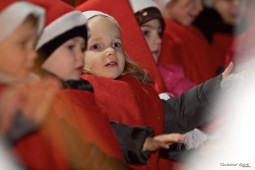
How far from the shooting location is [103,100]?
901 mm

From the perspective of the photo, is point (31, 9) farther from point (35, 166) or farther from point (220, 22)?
point (220, 22)

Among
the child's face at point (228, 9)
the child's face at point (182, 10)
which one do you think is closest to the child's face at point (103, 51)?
the child's face at point (182, 10)

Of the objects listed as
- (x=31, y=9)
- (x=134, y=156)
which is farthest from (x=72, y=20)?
(x=134, y=156)

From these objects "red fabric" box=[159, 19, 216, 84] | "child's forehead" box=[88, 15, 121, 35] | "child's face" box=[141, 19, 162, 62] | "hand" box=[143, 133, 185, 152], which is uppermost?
"child's forehead" box=[88, 15, 121, 35]

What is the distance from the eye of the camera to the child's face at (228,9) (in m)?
1.81

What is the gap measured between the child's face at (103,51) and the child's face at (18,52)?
→ 0.17 metres

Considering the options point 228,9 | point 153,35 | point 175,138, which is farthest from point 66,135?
point 228,9

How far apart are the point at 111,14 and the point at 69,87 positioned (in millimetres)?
285

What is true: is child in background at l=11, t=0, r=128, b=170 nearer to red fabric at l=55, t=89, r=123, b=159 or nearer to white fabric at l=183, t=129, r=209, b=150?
red fabric at l=55, t=89, r=123, b=159

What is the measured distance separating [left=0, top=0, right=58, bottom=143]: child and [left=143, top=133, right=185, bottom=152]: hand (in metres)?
0.15

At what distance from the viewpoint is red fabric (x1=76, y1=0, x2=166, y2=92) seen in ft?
3.57

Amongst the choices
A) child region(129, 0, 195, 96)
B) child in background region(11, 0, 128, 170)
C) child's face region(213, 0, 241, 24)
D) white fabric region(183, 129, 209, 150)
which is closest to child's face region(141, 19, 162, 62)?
child region(129, 0, 195, 96)

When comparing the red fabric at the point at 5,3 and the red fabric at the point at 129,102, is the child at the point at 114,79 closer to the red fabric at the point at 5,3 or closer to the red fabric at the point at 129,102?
the red fabric at the point at 129,102

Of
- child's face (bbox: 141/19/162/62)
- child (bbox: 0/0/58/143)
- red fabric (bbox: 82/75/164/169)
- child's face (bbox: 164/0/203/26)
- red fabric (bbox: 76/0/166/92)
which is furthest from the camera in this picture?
child's face (bbox: 164/0/203/26)
